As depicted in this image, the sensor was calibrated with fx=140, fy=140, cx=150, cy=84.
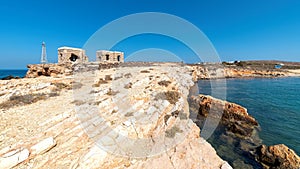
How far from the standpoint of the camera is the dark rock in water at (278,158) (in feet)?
19.9

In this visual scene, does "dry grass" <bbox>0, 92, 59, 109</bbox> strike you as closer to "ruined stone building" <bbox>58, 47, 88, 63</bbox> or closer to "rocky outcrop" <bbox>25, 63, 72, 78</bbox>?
"rocky outcrop" <bbox>25, 63, 72, 78</bbox>

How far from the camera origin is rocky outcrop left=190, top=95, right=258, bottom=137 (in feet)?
31.5

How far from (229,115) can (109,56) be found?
26954 millimetres

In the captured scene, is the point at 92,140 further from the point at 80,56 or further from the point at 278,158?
the point at 80,56

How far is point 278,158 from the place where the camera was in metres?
6.41

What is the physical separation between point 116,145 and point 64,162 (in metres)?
1.77

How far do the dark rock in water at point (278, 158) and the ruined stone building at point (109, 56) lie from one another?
95.8 ft

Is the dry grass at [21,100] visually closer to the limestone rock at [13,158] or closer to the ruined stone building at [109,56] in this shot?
the limestone rock at [13,158]

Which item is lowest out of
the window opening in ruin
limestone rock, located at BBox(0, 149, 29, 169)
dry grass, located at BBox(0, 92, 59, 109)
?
limestone rock, located at BBox(0, 149, 29, 169)

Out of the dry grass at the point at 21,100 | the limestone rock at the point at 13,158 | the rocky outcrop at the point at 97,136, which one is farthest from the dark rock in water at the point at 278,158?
the dry grass at the point at 21,100

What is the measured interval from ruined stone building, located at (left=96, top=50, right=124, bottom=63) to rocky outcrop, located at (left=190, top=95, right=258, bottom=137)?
23118 mm

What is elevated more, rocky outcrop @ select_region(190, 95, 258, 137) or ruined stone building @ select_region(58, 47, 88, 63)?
ruined stone building @ select_region(58, 47, 88, 63)

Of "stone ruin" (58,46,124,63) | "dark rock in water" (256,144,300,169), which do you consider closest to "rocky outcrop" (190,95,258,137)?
"dark rock in water" (256,144,300,169)

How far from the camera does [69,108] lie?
723cm
